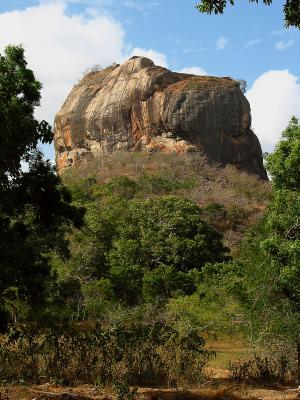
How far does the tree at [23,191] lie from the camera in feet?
25.8

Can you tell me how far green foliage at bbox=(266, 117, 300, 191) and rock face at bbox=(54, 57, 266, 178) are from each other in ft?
133

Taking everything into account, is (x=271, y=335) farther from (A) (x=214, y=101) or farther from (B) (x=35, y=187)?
(A) (x=214, y=101)

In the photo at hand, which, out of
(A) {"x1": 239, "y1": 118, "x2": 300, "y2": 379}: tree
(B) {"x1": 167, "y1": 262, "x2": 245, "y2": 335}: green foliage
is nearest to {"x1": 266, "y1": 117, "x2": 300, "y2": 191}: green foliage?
(A) {"x1": 239, "y1": 118, "x2": 300, "y2": 379}: tree

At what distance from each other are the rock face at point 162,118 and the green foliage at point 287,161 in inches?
1599

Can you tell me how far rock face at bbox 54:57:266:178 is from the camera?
5316 centimetres

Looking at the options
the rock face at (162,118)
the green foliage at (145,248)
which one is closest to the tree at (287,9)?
the green foliage at (145,248)

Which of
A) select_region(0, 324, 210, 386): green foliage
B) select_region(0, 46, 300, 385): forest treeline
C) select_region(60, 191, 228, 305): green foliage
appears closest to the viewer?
select_region(0, 46, 300, 385): forest treeline

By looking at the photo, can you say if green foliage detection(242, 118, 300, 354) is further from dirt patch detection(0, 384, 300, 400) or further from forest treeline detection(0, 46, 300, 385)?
dirt patch detection(0, 384, 300, 400)

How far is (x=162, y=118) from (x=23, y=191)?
4562 centimetres

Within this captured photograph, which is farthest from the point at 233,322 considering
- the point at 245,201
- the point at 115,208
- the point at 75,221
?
the point at 245,201

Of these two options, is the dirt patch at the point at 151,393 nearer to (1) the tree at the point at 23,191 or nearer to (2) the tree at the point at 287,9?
(1) the tree at the point at 23,191

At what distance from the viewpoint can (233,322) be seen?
1466 cm

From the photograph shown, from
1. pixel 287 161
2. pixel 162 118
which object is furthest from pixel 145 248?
pixel 162 118

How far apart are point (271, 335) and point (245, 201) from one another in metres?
32.1
